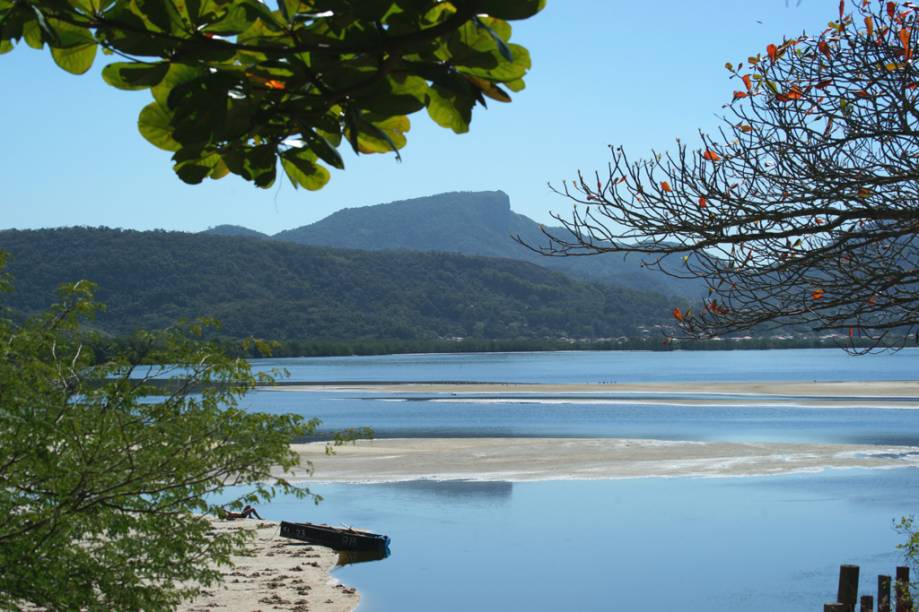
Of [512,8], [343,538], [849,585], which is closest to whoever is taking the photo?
[512,8]

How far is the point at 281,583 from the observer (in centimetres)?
1702

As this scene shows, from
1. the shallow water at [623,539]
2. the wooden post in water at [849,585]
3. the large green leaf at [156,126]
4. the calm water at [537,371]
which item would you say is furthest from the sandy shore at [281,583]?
the calm water at [537,371]

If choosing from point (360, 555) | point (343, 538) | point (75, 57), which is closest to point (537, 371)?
point (360, 555)

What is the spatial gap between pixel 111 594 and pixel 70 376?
1697 millimetres

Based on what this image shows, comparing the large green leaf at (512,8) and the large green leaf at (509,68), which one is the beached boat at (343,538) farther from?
the large green leaf at (512,8)

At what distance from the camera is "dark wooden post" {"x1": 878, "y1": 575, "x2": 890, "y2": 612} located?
427 inches

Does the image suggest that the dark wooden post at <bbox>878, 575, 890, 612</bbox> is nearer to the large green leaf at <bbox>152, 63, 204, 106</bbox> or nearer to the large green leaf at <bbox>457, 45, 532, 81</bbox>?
the large green leaf at <bbox>457, 45, 532, 81</bbox>

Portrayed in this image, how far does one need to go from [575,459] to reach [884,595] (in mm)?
21042

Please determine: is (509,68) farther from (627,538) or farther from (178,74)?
(627,538)

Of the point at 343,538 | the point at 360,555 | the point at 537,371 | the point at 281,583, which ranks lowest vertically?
the point at 360,555

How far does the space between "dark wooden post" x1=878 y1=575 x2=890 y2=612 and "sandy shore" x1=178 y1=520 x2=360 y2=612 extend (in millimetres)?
7819

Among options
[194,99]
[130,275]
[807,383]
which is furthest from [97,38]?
[130,275]

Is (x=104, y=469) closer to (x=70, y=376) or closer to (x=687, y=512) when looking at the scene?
(x=70, y=376)

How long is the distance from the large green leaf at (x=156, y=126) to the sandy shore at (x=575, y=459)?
2780 cm
